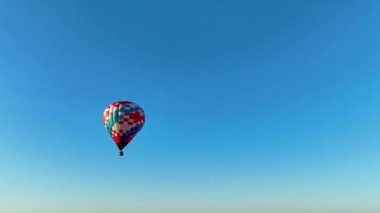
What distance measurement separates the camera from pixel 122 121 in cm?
4838

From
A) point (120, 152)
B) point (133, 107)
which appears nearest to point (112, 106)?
point (133, 107)

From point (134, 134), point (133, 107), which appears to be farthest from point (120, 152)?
point (133, 107)

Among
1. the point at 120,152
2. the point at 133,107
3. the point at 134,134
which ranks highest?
the point at 133,107

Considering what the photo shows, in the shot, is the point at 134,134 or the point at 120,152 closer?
the point at 120,152

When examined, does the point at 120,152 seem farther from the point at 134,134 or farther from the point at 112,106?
the point at 112,106

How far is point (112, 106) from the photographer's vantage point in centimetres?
4962

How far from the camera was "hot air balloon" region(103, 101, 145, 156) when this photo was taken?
48.4m

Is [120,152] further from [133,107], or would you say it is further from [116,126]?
[133,107]

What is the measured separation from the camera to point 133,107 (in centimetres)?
5000

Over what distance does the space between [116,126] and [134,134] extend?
4.15 metres

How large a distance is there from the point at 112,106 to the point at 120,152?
30.9 feet

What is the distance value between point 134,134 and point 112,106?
7.18m

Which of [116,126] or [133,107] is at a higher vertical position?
[133,107]

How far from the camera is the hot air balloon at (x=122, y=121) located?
4841 centimetres
